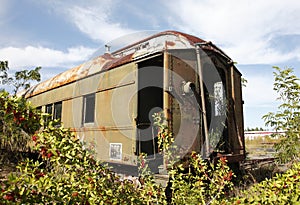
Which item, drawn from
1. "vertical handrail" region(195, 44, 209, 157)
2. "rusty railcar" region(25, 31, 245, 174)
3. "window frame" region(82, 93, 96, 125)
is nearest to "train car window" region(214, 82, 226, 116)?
"rusty railcar" region(25, 31, 245, 174)

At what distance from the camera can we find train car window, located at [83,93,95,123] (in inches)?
268

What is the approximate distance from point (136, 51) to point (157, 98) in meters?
1.98

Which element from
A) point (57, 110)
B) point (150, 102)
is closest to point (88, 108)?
point (150, 102)

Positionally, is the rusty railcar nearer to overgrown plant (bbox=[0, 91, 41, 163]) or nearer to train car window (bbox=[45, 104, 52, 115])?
train car window (bbox=[45, 104, 52, 115])

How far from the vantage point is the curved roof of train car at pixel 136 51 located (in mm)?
5414

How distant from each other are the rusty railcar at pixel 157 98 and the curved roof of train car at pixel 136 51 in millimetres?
23

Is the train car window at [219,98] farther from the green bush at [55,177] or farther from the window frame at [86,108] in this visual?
the green bush at [55,177]

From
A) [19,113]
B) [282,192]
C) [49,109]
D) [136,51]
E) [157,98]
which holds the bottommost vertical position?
[282,192]

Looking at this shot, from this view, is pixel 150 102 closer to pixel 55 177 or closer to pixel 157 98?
pixel 157 98

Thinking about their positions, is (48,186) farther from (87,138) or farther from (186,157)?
(87,138)

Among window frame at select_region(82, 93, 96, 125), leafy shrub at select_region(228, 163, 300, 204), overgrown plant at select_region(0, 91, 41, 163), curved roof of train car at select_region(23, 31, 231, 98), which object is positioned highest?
curved roof of train car at select_region(23, 31, 231, 98)

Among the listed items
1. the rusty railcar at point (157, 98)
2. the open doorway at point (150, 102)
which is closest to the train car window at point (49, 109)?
the rusty railcar at point (157, 98)

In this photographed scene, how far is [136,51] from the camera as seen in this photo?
6023mm

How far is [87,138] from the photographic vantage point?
6605 millimetres
